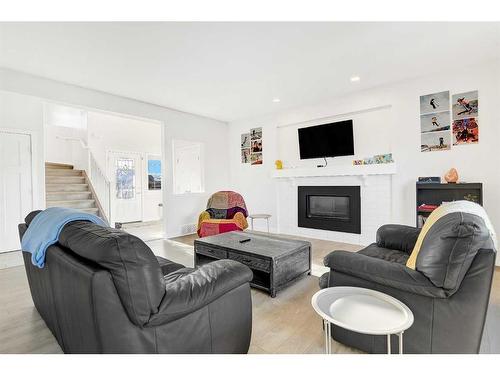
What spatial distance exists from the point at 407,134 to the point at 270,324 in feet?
11.5

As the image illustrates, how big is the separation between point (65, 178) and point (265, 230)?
491cm

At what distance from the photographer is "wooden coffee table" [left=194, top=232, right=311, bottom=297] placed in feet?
8.29

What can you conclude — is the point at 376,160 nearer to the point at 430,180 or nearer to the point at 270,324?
the point at 430,180

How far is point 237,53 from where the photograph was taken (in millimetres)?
3023

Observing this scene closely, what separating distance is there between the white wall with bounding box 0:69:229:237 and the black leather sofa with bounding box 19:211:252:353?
3244mm

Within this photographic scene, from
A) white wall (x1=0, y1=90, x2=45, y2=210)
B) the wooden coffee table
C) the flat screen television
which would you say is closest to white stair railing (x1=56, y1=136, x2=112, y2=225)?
white wall (x1=0, y1=90, x2=45, y2=210)

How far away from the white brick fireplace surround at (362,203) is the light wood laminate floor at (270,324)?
165 cm

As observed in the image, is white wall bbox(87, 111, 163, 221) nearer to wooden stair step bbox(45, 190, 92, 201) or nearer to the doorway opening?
the doorway opening

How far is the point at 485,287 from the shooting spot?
1.32 metres

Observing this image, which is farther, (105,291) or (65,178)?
(65,178)

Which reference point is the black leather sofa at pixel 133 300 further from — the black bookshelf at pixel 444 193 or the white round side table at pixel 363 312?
the black bookshelf at pixel 444 193
